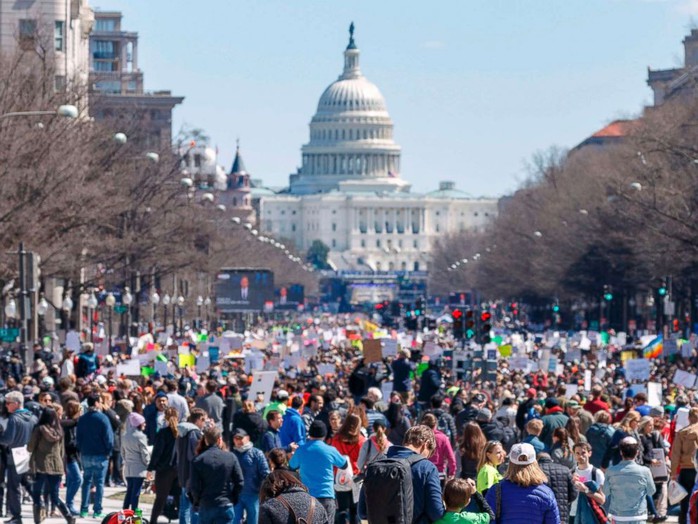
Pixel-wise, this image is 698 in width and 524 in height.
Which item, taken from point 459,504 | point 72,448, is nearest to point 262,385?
point 72,448

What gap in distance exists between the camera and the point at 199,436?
74.3 ft

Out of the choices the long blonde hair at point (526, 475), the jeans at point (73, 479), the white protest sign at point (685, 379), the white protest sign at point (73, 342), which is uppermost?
the white protest sign at point (73, 342)

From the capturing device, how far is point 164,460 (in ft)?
77.9

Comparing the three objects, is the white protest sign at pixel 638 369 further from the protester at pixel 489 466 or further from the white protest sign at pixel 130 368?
the protester at pixel 489 466

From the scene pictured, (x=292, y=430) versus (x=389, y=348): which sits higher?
(x=389, y=348)

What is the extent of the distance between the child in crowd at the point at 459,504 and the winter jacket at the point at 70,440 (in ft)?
33.2

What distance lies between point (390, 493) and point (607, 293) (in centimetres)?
7516

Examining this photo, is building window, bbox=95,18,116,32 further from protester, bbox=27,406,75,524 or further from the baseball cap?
the baseball cap

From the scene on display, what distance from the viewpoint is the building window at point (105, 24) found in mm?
168875

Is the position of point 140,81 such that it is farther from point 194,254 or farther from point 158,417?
point 158,417

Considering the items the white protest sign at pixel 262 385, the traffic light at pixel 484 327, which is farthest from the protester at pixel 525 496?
the traffic light at pixel 484 327

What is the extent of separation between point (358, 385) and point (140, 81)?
125m

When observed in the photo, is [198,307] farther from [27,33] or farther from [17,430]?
[17,430]

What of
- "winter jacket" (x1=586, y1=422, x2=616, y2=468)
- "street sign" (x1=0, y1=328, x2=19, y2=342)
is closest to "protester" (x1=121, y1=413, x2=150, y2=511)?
"winter jacket" (x1=586, y1=422, x2=616, y2=468)
